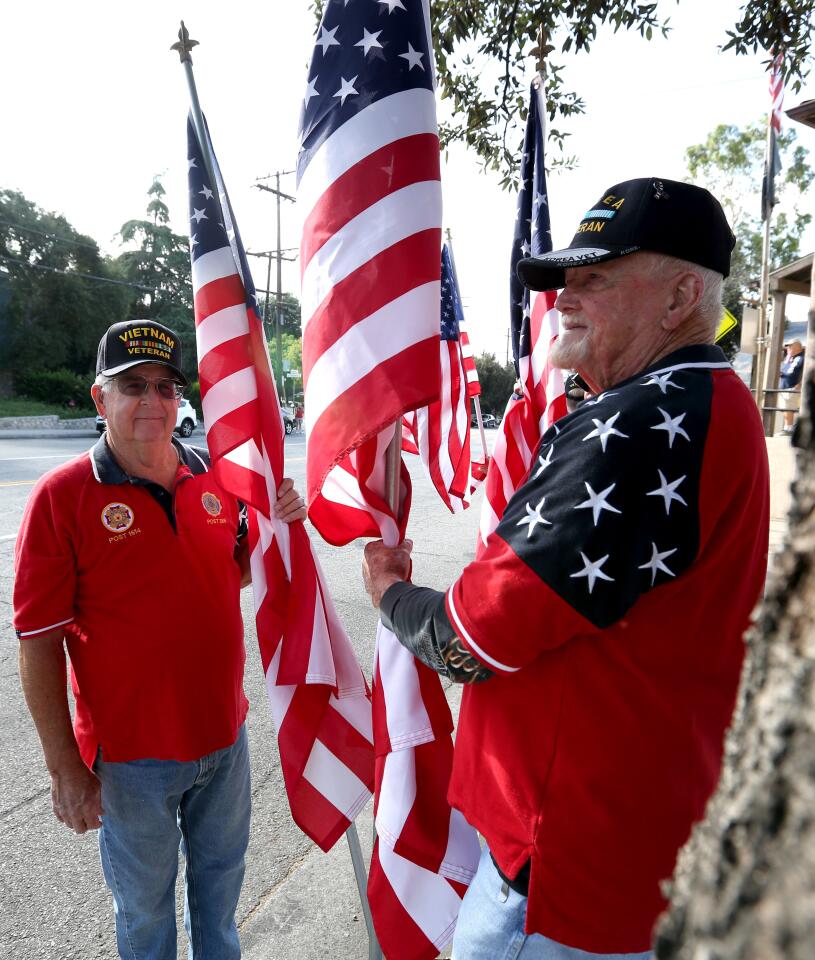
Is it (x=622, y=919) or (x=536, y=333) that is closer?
(x=622, y=919)

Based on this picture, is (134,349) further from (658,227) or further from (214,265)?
(658,227)

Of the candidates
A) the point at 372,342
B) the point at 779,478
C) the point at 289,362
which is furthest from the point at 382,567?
the point at 289,362

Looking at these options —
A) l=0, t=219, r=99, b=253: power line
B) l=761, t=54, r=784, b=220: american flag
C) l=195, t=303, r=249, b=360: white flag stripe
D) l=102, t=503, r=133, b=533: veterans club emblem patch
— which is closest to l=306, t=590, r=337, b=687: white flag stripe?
l=102, t=503, r=133, b=533: veterans club emblem patch

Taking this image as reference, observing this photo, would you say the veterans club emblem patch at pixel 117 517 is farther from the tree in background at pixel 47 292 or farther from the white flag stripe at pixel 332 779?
the tree in background at pixel 47 292

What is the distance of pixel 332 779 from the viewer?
236 centimetres

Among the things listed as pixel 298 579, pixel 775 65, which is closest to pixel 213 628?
pixel 298 579

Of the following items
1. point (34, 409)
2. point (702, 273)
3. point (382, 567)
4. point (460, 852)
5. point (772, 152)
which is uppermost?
point (772, 152)

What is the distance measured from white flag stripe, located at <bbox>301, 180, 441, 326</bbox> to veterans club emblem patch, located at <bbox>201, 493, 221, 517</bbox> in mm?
823

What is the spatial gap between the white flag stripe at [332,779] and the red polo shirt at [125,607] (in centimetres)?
30

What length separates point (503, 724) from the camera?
1.48 metres

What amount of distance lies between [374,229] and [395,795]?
5.35 ft

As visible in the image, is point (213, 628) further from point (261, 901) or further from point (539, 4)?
point (539, 4)

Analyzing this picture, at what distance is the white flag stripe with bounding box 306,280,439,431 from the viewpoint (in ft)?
6.56

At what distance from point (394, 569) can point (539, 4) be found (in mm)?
3680
